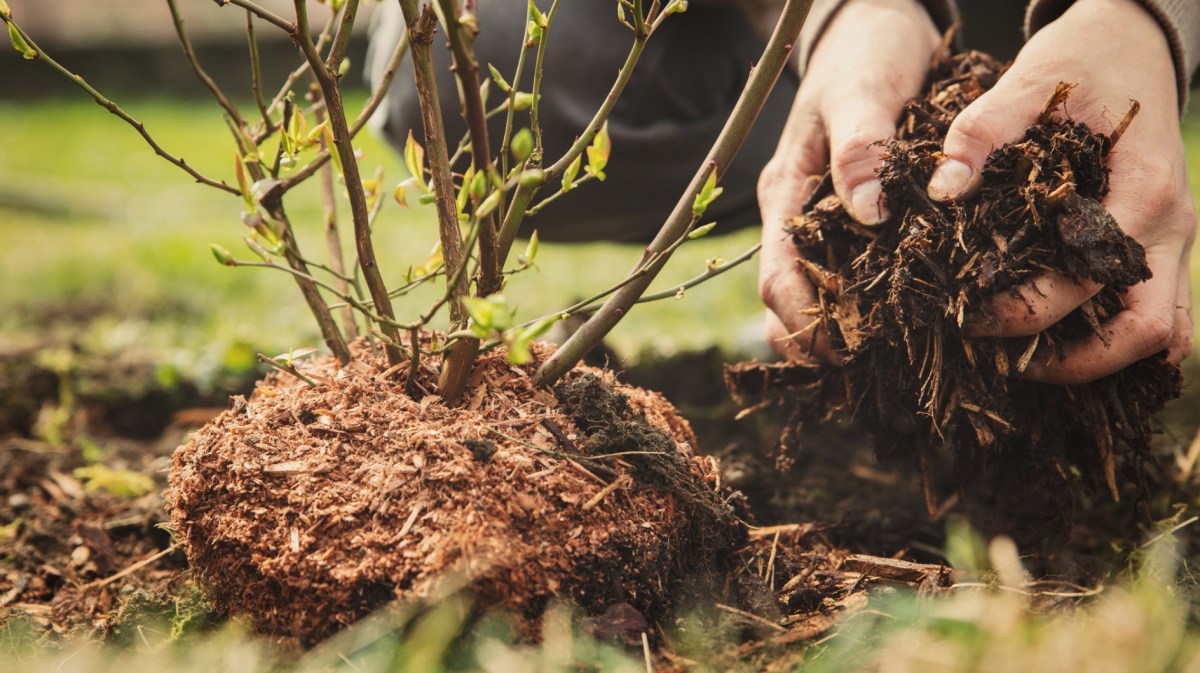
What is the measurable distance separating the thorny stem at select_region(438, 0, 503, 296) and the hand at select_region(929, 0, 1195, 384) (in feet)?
2.34

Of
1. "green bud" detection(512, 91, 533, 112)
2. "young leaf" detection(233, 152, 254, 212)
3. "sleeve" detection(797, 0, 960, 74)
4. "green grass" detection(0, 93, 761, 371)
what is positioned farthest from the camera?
"green grass" detection(0, 93, 761, 371)

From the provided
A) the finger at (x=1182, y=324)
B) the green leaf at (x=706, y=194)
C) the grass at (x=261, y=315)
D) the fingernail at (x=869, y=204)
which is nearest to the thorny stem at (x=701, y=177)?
the green leaf at (x=706, y=194)

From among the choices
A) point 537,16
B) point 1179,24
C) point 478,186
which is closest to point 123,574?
point 478,186

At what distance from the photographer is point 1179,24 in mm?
1600

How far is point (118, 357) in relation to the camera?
284 centimetres

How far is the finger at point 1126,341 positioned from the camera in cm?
136

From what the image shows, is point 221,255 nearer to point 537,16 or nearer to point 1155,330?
point 537,16

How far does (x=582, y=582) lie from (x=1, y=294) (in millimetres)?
3796

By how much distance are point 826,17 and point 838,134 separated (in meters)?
0.55

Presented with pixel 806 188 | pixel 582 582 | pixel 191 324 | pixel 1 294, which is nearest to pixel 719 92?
pixel 806 188

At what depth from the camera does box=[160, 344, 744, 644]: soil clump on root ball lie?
1164 mm

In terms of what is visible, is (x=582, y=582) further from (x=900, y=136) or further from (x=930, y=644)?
(x=900, y=136)

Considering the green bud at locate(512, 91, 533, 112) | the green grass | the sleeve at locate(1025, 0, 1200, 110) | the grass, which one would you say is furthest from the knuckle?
the green grass

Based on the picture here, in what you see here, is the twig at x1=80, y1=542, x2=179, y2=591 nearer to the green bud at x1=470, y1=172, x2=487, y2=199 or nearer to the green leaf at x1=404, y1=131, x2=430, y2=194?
the green leaf at x1=404, y1=131, x2=430, y2=194
